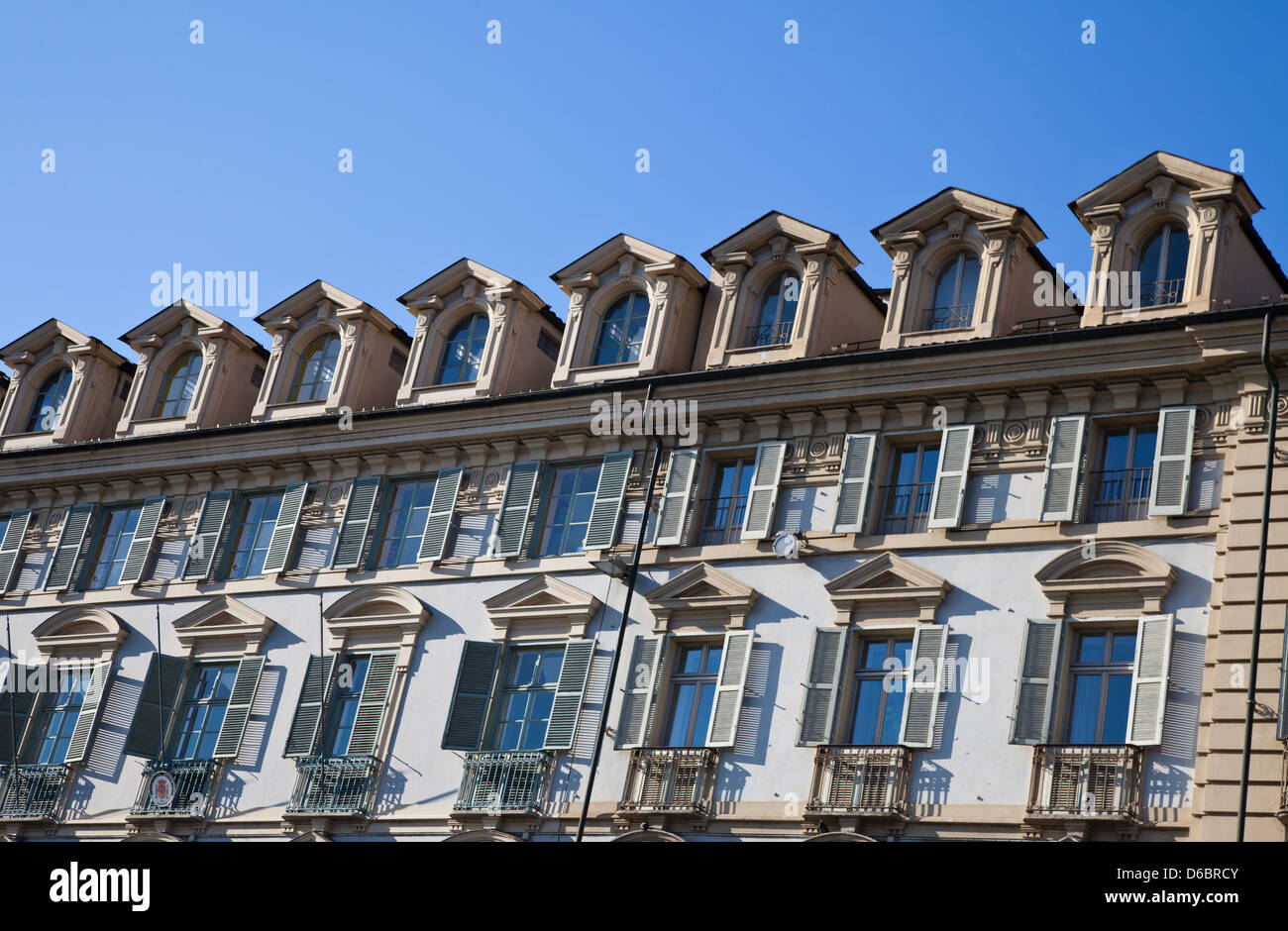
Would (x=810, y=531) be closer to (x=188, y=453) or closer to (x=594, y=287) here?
(x=594, y=287)

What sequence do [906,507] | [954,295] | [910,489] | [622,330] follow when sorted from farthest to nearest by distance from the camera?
[622,330], [954,295], [910,489], [906,507]

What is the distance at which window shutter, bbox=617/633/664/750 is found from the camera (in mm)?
29156

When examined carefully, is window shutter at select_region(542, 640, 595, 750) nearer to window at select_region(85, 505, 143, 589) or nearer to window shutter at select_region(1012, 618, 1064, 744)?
window shutter at select_region(1012, 618, 1064, 744)

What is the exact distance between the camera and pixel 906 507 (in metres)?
29.1

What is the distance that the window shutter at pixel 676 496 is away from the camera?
3069 cm

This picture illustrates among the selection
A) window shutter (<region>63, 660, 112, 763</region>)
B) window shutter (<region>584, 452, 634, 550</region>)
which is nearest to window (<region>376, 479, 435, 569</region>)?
window shutter (<region>584, 452, 634, 550</region>)

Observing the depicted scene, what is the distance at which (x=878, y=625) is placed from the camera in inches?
1105

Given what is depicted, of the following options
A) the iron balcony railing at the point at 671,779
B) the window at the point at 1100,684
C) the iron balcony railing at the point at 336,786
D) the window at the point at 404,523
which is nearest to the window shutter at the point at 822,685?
the iron balcony railing at the point at 671,779

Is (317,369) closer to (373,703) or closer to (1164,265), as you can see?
(373,703)

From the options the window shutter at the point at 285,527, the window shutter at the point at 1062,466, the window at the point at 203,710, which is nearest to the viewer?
the window shutter at the point at 1062,466

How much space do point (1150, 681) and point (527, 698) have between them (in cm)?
1051

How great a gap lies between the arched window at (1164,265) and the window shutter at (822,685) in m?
7.20

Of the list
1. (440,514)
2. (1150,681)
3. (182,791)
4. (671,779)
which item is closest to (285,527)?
(440,514)

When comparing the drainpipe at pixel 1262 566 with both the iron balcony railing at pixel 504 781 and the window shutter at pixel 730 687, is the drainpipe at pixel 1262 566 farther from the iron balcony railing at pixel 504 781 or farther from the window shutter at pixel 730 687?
the iron balcony railing at pixel 504 781
